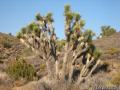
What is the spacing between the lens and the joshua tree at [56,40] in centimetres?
1487

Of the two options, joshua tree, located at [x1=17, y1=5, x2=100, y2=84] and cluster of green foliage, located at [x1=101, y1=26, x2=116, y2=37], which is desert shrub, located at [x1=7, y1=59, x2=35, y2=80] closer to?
joshua tree, located at [x1=17, y1=5, x2=100, y2=84]

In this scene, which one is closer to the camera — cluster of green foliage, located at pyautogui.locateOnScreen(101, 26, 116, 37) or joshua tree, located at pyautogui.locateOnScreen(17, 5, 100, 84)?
joshua tree, located at pyautogui.locateOnScreen(17, 5, 100, 84)

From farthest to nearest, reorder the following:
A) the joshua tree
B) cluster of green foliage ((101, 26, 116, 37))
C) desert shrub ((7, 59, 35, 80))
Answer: cluster of green foliage ((101, 26, 116, 37)) < desert shrub ((7, 59, 35, 80)) < the joshua tree

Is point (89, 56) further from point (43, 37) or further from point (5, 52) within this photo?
point (5, 52)

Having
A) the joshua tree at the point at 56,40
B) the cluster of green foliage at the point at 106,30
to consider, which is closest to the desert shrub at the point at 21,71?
the joshua tree at the point at 56,40

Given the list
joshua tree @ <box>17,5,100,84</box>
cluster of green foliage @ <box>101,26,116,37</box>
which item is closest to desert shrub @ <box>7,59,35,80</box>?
joshua tree @ <box>17,5,100,84</box>

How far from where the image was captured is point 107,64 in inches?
793

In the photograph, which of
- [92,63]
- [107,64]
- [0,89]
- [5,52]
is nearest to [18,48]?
[5,52]

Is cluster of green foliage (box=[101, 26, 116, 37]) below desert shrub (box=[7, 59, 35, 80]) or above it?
above

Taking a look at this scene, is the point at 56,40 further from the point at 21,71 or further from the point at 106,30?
the point at 106,30

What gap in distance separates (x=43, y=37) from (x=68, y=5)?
213 cm

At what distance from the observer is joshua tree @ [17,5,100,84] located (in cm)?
1487

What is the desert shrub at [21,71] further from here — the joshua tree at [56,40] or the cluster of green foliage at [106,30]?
the cluster of green foliage at [106,30]

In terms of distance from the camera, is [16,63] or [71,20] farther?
[16,63]
